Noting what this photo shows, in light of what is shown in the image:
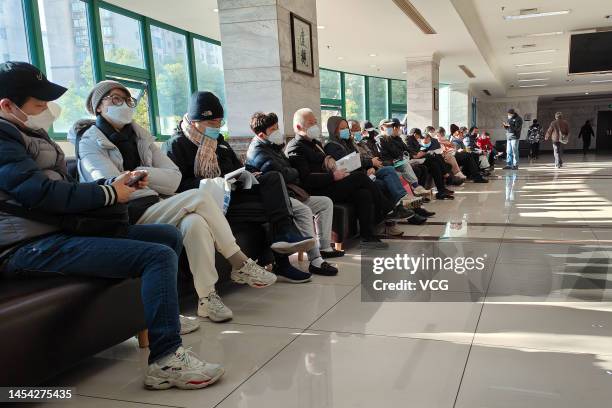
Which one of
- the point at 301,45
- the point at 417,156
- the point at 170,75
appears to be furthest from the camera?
the point at 170,75

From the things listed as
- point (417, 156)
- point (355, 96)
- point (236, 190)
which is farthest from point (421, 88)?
point (236, 190)

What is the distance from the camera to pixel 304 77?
588 centimetres

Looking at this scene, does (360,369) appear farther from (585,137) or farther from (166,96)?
(585,137)

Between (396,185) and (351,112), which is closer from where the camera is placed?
(396,185)

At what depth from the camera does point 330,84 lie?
50.3 ft

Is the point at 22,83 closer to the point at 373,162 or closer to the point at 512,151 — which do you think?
the point at 373,162

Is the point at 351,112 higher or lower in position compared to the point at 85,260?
higher

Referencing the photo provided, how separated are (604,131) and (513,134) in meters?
18.4

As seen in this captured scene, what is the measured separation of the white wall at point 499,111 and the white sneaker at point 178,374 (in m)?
24.9

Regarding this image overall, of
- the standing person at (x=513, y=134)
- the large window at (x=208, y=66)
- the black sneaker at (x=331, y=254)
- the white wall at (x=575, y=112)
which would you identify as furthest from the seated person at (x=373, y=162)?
the white wall at (x=575, y=112)

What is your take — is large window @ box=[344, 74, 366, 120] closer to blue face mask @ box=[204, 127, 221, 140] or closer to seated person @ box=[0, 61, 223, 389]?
blue face mask @ box=[204, 127, 221, 140]

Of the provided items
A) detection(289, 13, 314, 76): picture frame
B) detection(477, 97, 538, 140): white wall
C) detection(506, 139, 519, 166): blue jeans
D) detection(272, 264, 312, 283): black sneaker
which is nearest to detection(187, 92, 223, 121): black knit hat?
detection(272, 264, 312, 283): black sneaker

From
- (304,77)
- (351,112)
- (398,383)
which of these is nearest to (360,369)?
(398,383)

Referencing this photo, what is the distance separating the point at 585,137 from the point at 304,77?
2298 cm
